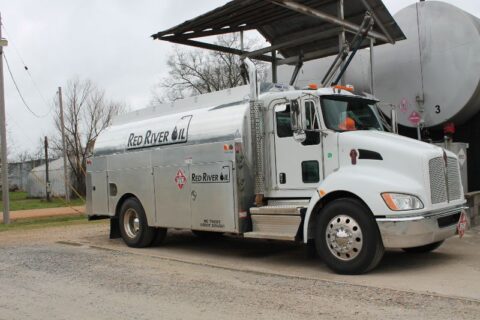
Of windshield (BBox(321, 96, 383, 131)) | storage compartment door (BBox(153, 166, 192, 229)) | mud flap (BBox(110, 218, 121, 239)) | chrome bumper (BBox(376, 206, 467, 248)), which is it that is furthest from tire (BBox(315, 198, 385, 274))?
mud flap (BBox(110, 218, 121, 239))

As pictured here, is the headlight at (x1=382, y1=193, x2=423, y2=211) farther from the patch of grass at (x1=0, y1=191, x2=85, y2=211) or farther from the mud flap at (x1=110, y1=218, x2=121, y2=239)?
the patch of grass at (x1=0, y1=191, x2=85, y2=211)

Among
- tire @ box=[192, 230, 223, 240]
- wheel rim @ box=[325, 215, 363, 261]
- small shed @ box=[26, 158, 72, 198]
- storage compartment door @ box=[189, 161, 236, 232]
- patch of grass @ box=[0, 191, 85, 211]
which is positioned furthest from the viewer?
small shed @ box=[26, 158, 72, 198]

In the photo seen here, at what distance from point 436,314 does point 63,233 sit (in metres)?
11.9

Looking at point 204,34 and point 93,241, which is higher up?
point 204,34

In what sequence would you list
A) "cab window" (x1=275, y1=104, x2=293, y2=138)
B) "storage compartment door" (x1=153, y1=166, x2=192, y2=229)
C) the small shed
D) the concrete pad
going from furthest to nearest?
1. the small shed
2. "storage compartment door" (x1=153, y1=166, x2=192, y2=229)
3. "cab window" (x1=275, y1=104, x2=293, y2=138)
4. the concrete pad

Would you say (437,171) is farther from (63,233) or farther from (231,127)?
(63,233)

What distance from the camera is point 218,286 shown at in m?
7.13

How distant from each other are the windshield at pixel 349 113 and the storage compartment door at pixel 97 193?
5.93m

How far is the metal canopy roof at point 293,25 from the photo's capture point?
37.2ft

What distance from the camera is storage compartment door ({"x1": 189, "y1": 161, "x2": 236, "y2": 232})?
29.3 feet

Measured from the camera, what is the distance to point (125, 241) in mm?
11602

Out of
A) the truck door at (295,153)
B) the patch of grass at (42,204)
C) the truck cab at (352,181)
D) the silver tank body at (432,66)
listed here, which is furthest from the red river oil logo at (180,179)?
the patch of grass at (42,204)

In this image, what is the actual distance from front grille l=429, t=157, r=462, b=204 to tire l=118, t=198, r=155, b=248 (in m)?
5.90

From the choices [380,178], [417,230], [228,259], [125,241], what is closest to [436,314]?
[417,230]
